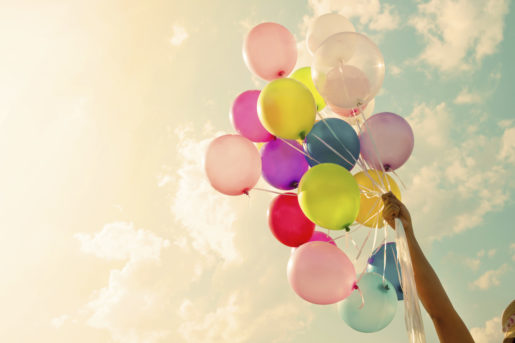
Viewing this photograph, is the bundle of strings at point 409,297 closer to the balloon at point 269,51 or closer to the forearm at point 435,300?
the forearm at point 435,300

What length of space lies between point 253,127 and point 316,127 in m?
0.62

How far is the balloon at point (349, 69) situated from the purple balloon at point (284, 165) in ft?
2.08

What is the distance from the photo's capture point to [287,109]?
309 centimetres

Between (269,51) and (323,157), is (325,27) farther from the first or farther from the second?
(323,157)

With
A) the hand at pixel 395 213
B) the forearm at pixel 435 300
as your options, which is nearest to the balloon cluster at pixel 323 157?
the hand at pixel 395 213

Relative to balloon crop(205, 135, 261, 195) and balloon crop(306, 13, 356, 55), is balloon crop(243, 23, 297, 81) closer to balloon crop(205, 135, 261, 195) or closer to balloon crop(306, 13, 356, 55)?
balloon crop(306, 13, 356, 55)

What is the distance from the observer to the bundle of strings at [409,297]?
2430 mm

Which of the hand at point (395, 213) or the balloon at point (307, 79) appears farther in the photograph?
the balloon at point (307, 79)

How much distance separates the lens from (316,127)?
11.0ft

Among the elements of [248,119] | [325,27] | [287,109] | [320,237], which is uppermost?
[325,27]

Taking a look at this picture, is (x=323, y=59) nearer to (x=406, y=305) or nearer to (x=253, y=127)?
(x=253, y=127)

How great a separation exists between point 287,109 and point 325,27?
133 centimetres

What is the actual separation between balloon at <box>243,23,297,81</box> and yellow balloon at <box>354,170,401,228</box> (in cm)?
130

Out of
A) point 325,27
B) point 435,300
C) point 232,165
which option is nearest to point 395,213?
point 435,300
